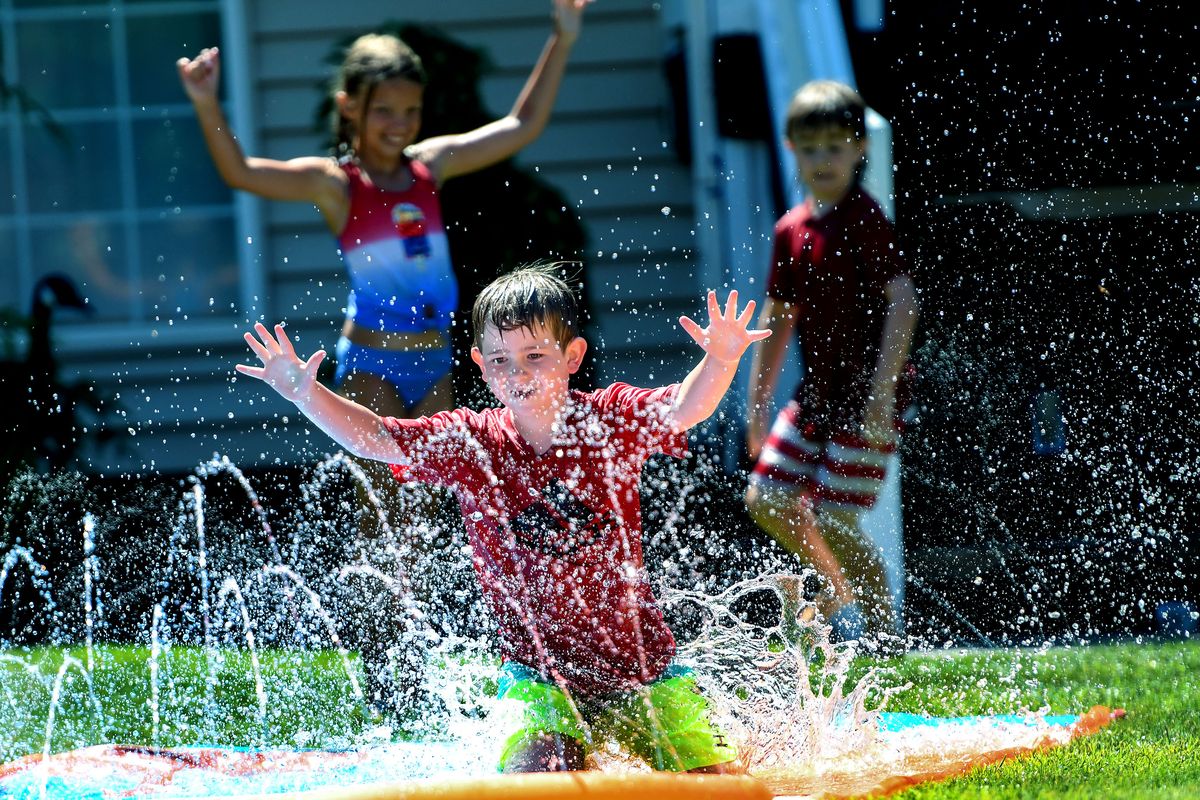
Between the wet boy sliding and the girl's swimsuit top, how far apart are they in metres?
1.29

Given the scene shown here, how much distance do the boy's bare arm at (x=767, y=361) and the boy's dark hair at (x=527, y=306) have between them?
1329mm

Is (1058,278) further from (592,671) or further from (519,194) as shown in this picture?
(592,671)

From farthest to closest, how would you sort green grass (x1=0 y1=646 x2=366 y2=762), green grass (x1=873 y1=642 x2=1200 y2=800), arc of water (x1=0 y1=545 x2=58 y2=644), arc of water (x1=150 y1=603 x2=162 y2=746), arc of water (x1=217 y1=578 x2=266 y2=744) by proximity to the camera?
arc of water (x1=0 y1=545 x2=58 y2=644)
arc of water (x1=217 y1=578 x2=266 y2=744)
arc of water (x1=150 y1=603 x2=162 y2=746)
green grass (x1=0 y1=646 x2=366 y2=762)
green grass (x1=873 y1=642 x2=1200 y2=800)

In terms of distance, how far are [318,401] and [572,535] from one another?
560 millimetres

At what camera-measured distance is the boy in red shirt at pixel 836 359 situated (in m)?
4.23

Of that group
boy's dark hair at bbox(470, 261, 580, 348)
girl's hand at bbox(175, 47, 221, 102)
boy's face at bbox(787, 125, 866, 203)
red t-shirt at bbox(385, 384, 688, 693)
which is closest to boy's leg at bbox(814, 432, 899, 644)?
boy's face at bbox(787, 125, 866, 203)

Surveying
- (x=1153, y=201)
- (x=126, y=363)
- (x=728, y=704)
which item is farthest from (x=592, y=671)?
(x=126, y=363)

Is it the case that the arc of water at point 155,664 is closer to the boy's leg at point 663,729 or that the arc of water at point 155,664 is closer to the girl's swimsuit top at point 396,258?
the girl's swimsuit top at point 396,258

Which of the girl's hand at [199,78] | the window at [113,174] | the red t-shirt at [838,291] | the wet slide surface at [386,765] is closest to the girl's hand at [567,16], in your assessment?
the red t-shirt at [838,291]

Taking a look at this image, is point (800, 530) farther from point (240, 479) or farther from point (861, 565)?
point (240, 479)

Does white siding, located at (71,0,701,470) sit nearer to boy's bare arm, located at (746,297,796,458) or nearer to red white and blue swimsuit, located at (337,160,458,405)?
boy's bare arm, located at (746,297,796,458)

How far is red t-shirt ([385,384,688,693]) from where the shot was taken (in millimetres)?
2955

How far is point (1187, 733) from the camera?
3256 millimetres

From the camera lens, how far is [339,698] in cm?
397
